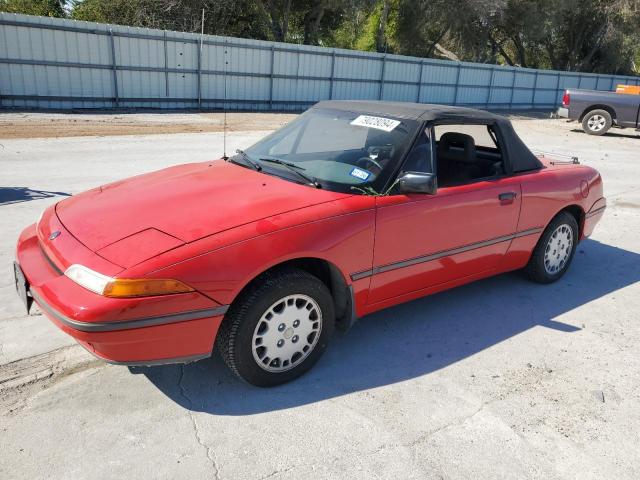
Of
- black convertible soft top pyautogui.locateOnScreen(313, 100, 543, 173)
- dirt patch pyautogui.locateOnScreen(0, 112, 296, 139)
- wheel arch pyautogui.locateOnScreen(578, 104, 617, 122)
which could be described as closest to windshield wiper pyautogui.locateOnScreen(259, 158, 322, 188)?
black convertible soft top pyautogui.locateOnScreen(313, 100, 543, 173)

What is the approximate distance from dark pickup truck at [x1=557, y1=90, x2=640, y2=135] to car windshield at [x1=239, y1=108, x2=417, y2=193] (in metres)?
16.5

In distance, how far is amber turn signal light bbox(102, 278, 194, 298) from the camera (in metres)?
2.54

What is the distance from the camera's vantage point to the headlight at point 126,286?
254 cm

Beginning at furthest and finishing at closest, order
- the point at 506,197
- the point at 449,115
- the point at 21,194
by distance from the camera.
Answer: the point at 21,194 < the point at 506,197 < the point at 449,115

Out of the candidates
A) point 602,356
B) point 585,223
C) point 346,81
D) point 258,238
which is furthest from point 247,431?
point 346,81

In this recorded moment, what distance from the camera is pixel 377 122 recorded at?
3.86 m

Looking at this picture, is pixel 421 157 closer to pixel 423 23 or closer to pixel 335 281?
pixel 335 281

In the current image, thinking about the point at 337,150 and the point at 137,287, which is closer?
the point at 137,287

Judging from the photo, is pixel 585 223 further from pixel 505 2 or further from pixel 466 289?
pixel 505 2

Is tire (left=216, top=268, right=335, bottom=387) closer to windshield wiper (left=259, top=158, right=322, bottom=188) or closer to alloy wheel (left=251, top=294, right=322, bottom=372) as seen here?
alloy wheel (left=251, top=294, right=322, bottom=372)

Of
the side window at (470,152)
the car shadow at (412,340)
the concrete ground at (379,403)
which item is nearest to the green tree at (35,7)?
the concrete ground at (379,403)

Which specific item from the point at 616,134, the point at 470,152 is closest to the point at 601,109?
the point at 616,134

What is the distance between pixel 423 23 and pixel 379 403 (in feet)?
110

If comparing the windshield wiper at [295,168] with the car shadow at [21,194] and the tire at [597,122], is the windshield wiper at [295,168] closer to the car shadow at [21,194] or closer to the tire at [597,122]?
the car shadow at [21,194]
